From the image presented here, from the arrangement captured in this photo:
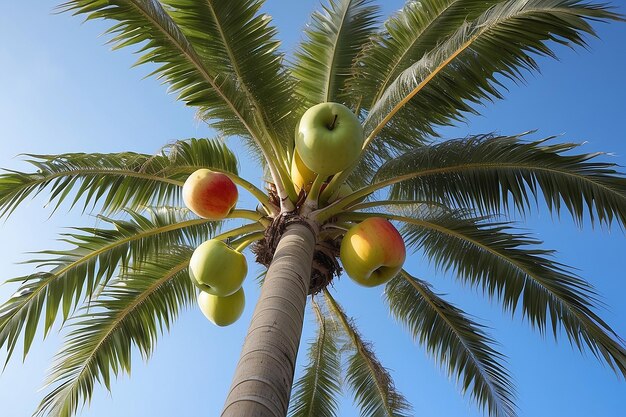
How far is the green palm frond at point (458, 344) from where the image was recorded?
6727 millimetres

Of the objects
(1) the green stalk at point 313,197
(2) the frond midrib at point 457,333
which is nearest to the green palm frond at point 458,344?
(2) the frond midrib at point 457,333

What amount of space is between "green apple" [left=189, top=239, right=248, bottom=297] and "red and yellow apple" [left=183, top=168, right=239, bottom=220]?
1.21 feet

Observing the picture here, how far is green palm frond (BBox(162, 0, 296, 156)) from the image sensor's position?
5879mm

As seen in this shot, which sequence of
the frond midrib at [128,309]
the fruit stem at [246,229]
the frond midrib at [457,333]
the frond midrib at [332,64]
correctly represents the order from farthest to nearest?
1. the frond midrib at [332,64]
2. the frond midrib at [457,333]
3. the frond midrib at [128,309]
4. the fruit stem at [246,229]

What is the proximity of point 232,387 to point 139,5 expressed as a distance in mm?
3566

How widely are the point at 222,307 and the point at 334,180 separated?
1.61 meters

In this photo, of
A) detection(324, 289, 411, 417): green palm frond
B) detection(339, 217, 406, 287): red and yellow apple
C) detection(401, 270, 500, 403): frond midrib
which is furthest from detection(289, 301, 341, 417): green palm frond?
detection(339, 217, 406, 287): red and yellow apple

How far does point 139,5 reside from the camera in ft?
17.4

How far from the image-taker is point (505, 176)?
18.5ft

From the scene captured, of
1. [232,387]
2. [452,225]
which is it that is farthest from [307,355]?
A: [232,387]

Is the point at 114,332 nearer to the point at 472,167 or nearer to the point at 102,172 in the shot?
the point at 102,172

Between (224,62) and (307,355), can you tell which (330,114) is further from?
(307,355)

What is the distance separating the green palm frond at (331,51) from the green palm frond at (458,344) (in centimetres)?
242

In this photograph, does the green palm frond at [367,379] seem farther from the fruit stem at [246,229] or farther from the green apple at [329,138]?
the green apple at [329,138]
